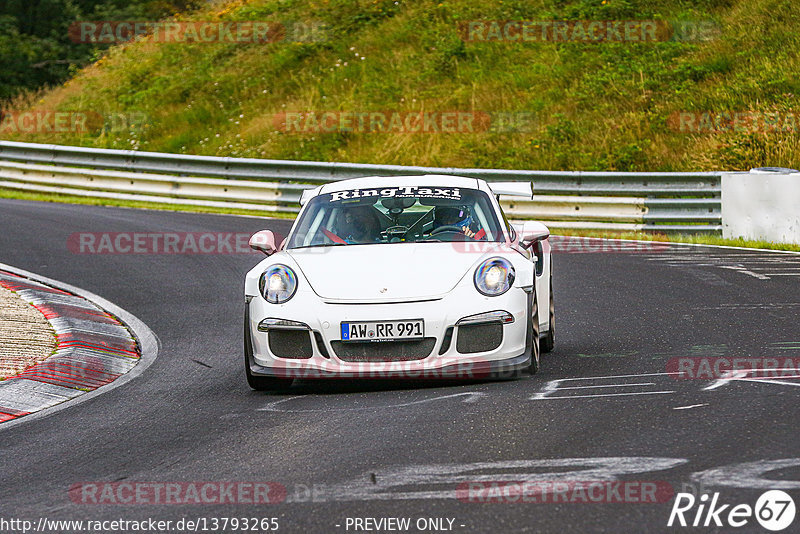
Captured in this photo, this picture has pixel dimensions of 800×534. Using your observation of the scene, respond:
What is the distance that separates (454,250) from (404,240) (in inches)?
18.8

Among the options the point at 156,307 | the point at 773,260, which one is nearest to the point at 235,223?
the point at 156,307

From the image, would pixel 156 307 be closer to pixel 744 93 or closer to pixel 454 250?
pixel 454 250

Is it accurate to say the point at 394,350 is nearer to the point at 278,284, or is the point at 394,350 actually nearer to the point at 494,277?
the point at 494,277

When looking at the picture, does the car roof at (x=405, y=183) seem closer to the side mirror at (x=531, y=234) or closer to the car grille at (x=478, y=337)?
the side mirror at (x=531, y=234)

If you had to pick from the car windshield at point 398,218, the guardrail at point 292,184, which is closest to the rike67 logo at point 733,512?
the car windshield at point 398,218

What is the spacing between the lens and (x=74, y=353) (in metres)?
8.73

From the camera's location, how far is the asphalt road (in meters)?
4.60

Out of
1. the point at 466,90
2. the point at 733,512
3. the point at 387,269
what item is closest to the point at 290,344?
the point at 387,269

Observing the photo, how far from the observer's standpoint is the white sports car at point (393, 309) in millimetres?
6914

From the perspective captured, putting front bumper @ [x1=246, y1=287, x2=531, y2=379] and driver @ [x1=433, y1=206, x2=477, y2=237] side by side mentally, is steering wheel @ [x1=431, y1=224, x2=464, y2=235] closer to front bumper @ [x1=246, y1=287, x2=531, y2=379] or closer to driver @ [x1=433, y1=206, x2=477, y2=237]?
driver @ [x1=433, y1=206, x2=477, y2=237]

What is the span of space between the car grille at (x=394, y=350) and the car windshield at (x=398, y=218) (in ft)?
3.63

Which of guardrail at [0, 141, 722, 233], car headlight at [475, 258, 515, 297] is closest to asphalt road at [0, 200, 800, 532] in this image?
car headlight at [475, 258, 515, 297]

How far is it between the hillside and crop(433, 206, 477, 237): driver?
43.0 ft

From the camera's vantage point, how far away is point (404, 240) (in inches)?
312
